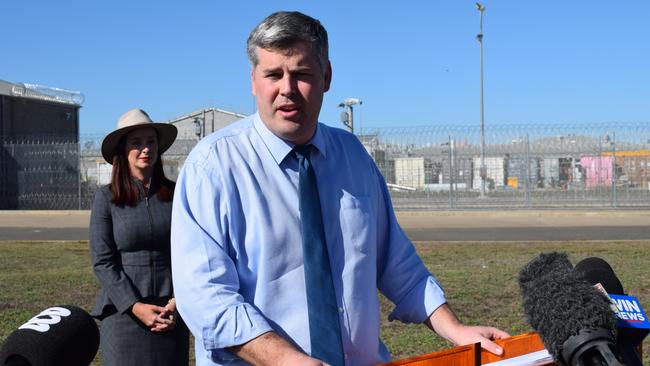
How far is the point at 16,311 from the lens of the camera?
25.3 ft

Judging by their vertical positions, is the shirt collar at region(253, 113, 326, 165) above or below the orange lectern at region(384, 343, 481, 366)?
above

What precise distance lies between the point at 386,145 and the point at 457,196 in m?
2.12

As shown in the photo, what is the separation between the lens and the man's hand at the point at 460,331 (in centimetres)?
226

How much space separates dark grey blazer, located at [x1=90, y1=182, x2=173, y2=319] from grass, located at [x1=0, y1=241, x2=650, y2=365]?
91.4 inches

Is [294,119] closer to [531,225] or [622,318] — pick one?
[622,318]

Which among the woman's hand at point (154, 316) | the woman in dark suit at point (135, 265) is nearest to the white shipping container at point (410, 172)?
the woman in dark suit at point (135, 265)

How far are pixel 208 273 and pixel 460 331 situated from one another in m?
0.79

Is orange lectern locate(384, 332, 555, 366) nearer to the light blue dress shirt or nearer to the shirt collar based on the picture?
the light blue dress shirt

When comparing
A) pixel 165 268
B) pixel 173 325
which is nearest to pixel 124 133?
pixel 165 268

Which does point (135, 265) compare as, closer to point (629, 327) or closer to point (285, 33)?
point (285, 33)

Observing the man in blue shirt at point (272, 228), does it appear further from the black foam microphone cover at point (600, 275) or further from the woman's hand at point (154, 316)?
the woman's hand at point (154, 316)

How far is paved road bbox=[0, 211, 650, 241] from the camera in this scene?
15.0 metres

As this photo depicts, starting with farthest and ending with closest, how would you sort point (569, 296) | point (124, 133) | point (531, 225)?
point (531, 225)
point (124, 133)
point (569, 296)

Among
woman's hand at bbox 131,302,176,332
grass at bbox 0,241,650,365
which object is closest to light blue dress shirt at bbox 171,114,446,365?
woman's hand at bbox 131,302,176,332
